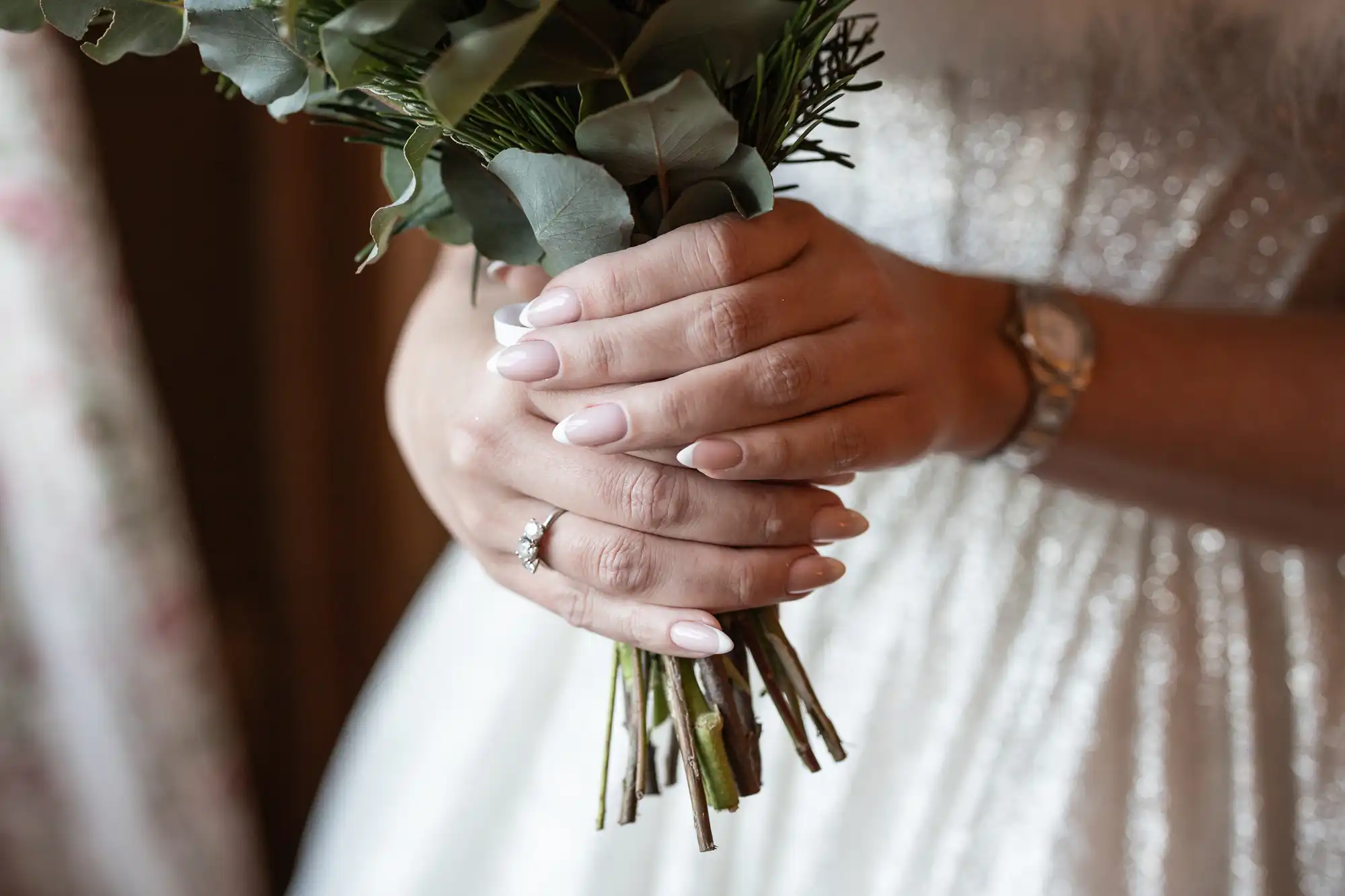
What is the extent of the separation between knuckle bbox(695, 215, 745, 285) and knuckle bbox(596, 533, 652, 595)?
136 mm

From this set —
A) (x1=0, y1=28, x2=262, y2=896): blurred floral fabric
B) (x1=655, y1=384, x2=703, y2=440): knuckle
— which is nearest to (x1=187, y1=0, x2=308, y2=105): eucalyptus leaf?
(x1=655, y1=384, x2=703, y2=440): knuckle

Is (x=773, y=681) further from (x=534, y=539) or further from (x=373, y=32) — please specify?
(x=373, y=32)

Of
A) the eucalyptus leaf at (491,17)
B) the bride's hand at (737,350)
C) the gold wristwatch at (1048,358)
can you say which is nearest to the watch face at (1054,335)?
the gold wristwatch at (1048,358)

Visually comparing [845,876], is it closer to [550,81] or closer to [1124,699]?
[1124,699]

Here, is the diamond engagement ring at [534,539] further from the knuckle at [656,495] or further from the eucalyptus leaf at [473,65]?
the eucalyptus leaf at [473,65]

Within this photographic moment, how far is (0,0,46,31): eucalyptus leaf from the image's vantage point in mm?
436

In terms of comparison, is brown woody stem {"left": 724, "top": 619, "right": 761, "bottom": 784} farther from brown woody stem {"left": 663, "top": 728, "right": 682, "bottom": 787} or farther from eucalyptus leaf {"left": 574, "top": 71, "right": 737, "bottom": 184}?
eucalyptus leaf {"left": 574, "top": 71, "right": 737, "bottom": 184}

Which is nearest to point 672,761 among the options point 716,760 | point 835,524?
point 716,760

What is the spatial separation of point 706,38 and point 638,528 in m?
0.22

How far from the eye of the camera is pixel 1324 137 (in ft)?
2.08

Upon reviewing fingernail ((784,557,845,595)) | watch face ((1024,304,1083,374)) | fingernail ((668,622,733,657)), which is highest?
watch face ((1024,304,1083,374))

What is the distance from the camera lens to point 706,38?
0.39 m

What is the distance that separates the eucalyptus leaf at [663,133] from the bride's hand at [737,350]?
0.11 ft

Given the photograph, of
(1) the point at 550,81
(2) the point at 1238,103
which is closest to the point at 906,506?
(2) the point at 1238,103
